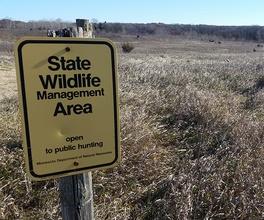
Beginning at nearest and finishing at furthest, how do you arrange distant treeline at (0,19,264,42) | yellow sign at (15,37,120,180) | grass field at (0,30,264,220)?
yellow sign at (15,37,120,180), grass field at (0,30,264,220), distant treeline at (0,19,264,42)

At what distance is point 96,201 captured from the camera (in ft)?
7.06

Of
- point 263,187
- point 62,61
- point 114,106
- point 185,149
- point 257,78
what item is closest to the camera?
point 62,61

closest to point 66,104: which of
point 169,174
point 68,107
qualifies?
point 68,107

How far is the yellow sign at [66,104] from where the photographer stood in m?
1.10

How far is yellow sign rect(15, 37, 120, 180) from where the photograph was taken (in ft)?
3.61

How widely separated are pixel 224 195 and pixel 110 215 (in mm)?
1098

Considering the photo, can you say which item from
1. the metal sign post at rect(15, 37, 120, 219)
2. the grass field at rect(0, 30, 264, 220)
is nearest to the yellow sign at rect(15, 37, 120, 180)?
the metal sign post at rect(15, 37, 120, 219)

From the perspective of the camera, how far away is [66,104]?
1.18 metres

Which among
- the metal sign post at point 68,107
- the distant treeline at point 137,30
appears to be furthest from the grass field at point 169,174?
the distant treeline at point 137,30

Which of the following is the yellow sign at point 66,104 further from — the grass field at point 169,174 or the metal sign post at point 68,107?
the grass field at point 169,174

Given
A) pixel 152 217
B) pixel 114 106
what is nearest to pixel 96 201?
pixel 152 217

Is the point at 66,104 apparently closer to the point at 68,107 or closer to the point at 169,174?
the point at 68,107

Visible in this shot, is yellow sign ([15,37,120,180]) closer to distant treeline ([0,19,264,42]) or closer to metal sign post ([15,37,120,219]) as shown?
metal sign post ([15,37,120,219])

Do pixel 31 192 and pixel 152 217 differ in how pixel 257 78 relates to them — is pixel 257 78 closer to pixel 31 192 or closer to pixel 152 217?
pixel 152 217
